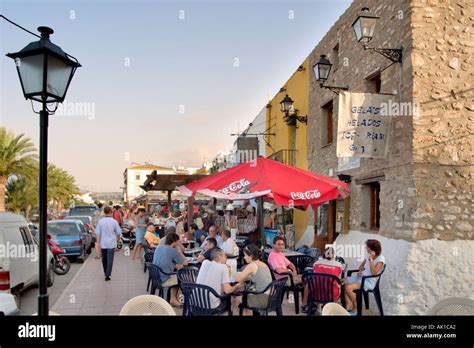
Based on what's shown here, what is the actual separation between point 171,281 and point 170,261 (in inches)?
13.5

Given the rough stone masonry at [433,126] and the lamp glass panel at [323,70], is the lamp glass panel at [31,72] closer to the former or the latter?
the rough stone masonry at [433,126]

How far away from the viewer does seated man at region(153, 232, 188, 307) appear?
7.26 metres

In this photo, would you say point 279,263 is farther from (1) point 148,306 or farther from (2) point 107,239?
(1) point 148,306

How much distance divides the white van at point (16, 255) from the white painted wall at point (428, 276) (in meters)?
5.98

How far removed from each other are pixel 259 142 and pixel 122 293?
1706 cm

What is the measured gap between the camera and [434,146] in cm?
744

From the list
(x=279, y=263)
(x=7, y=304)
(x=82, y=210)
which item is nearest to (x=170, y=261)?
(x=279, y=263)

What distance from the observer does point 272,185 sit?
6.08 meters

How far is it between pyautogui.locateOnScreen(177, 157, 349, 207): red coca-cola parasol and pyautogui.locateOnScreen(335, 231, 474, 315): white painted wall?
1.69m

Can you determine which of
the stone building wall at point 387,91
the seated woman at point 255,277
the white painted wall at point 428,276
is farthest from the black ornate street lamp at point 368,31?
the seated woman at point 255,277

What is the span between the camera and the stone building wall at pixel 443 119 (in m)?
7.30

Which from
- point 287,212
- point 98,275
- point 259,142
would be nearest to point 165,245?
point 98,275
